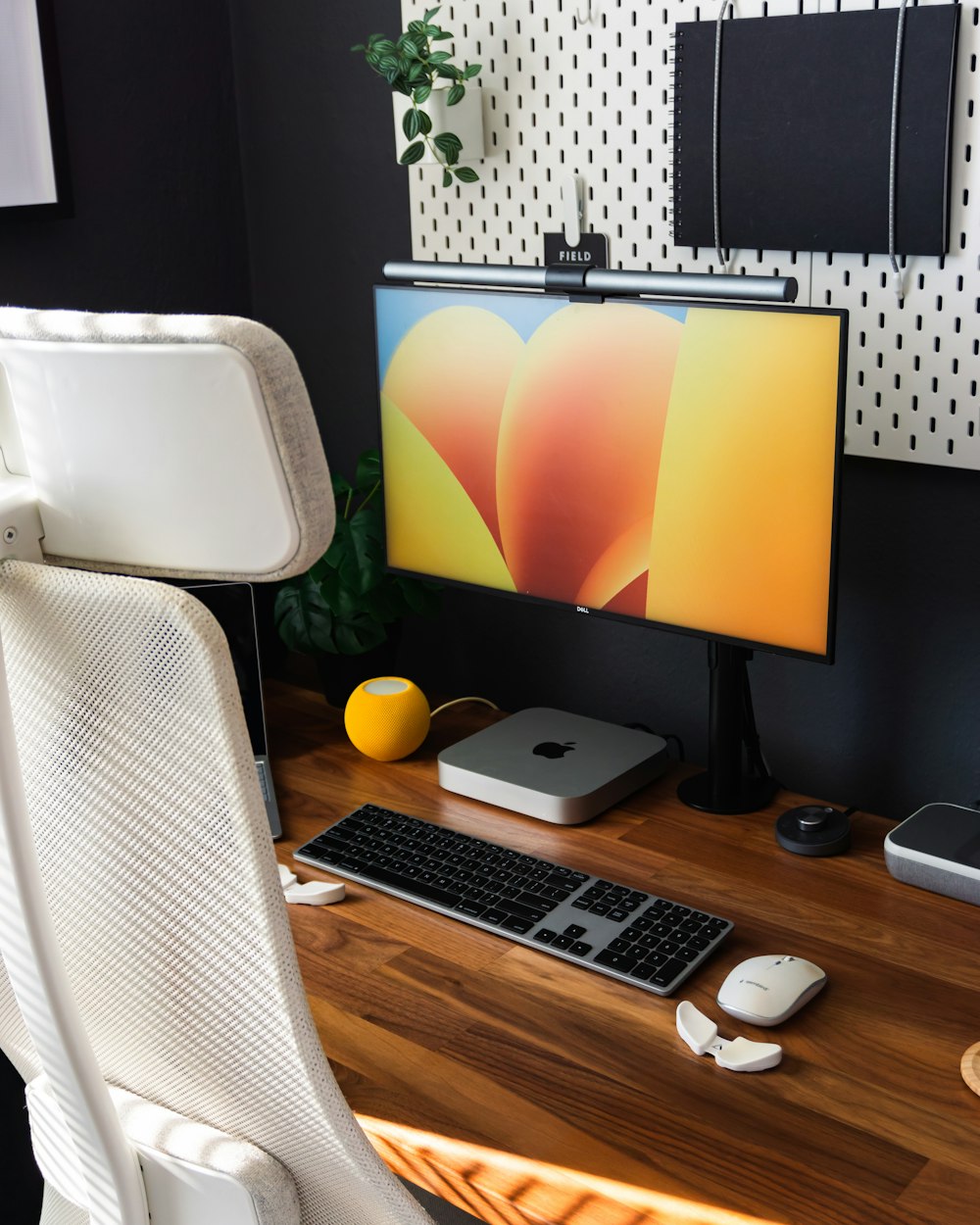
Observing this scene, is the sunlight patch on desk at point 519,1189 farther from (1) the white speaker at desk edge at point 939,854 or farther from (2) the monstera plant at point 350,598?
(2) the monstera plant at point 350,598

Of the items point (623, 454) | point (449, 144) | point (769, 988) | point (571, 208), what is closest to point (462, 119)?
point (449, 144)

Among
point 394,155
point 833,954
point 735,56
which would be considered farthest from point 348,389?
point 833,954

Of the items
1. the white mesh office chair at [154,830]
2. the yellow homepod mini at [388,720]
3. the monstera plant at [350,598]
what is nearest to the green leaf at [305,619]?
the monstera plant at [350,598]

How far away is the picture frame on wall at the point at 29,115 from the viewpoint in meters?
1.66

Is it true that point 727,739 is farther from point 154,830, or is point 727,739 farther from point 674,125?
point 154,830

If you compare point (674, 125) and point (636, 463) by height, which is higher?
point (674, 125)

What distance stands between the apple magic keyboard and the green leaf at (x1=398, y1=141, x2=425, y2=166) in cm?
73

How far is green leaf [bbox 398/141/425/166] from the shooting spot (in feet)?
5.11

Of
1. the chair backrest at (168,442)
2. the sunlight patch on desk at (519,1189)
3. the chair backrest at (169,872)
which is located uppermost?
the chair backrest at (168,442)

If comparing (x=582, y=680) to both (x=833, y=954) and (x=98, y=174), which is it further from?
(x=98, y=174)

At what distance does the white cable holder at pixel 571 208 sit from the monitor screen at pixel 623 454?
0.19m

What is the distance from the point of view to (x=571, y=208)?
4.94ft

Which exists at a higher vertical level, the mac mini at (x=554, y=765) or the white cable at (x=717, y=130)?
the white cable at (x=717, y=130)

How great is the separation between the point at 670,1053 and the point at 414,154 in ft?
3.39
